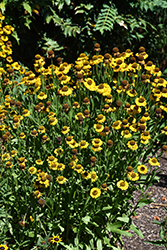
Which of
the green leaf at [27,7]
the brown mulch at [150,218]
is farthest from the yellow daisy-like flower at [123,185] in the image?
the green leaf at [27,7]

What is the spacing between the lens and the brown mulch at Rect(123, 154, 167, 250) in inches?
117

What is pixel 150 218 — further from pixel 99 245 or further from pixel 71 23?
pixel 71 23

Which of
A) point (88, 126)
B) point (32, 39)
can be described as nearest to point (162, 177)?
point (88, 126)

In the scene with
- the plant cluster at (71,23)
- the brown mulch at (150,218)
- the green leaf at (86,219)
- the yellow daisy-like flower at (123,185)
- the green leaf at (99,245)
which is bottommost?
the brown mulch at (150,218)

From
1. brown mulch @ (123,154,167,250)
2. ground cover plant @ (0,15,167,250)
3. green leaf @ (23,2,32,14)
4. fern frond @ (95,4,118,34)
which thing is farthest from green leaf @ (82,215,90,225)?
green leaf @ (23,2,32,14)

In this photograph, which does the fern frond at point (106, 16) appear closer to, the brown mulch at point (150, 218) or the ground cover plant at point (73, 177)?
the ground cover plant at point (73, 177)

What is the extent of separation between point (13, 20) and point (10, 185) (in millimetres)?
3065

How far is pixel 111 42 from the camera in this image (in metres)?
5.23

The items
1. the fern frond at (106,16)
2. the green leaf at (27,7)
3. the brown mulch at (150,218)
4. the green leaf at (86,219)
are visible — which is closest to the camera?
the green leaf at (86,219)

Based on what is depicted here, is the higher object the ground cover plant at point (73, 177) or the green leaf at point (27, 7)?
the green leaf at point (27, 7)

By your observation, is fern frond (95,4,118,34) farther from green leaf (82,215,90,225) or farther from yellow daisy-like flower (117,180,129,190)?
green leaf (82,215,90,225)

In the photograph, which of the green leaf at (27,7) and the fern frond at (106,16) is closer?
the green leaf at (27,7)

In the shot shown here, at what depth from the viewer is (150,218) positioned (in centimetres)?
328

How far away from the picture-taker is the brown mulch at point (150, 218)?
296cm
